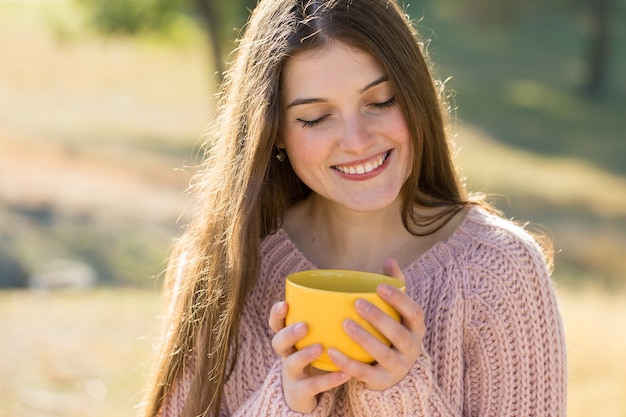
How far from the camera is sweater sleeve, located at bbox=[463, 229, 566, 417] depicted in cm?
Answer: 190

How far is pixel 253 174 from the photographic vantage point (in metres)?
2.06

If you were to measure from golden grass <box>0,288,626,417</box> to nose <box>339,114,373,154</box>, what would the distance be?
1.58 m

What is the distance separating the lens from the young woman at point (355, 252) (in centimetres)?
185

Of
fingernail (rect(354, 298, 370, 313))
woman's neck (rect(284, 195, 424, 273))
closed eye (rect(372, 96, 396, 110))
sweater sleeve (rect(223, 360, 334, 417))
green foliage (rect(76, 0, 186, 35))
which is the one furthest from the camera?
green foliage (rect(76, 0, 186, 35))

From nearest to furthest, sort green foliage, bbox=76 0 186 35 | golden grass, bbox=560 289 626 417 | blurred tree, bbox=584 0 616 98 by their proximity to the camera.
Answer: golden grass, bbox=560 289 626 417 → green foliage, bbox=76 0 186 35 → blurred tree, bbox=584 0 616 98

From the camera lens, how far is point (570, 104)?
16719 millimetres

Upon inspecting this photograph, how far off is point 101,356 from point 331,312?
2889 millimetres

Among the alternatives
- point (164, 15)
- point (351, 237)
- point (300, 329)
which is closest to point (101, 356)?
point (351, 237)

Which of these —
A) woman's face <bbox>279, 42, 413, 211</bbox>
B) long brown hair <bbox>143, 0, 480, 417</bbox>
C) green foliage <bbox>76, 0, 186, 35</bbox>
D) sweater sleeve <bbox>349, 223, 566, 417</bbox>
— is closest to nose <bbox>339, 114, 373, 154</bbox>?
woman's face <bbox>279, 42, 413, 211</bbox>

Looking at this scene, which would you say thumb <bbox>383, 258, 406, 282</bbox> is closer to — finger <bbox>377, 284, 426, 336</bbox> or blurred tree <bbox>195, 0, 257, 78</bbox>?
finger <bbox>377, 284, 426, 336</bbox>

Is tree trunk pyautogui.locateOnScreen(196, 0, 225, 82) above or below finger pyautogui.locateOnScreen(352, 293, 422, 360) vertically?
above

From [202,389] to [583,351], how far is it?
2.65 m

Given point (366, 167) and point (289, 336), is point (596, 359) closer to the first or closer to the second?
point (366, 167)

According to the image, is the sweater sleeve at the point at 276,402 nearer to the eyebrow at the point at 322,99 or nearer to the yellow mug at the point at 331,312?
the yellow mug at the point at 331,312
